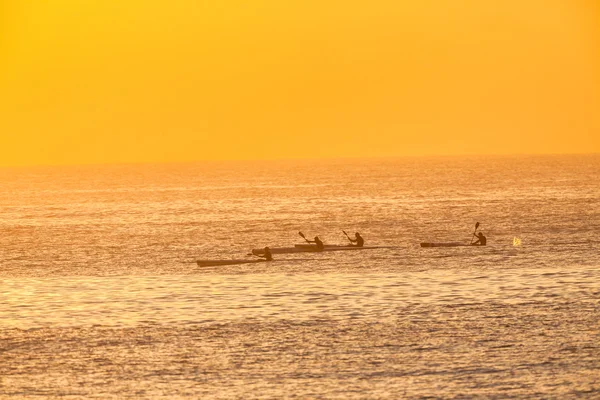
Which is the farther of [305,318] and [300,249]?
[300,249]

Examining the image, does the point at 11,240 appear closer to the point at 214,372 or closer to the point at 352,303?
the point at 352,303

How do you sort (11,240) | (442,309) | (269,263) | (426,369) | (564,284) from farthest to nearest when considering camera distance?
1. (11,240)
2. (269,263)
3. (564,284)
4. (442,309)
5. (426,369)

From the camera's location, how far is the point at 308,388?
1249 inches

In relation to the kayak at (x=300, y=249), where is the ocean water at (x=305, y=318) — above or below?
below

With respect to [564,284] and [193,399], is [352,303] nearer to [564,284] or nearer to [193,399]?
[564,284]

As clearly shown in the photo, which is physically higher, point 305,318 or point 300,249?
point 300,249

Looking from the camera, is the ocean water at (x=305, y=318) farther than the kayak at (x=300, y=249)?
No

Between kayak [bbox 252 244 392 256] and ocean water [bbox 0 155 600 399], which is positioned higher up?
kayak [bbox 252 244 392 256]

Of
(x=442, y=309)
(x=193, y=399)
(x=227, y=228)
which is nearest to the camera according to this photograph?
(x=193, y=399)

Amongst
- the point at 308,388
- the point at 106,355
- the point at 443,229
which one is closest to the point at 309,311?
the point at 106,355

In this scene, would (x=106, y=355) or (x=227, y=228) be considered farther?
(x=227, y=228)

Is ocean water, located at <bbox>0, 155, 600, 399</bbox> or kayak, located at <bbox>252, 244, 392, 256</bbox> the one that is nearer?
ocean water, located at <bbox>0, 155, 600, 399</bbox>

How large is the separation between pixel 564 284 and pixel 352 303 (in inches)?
432

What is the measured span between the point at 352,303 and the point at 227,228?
53930 millimetres
